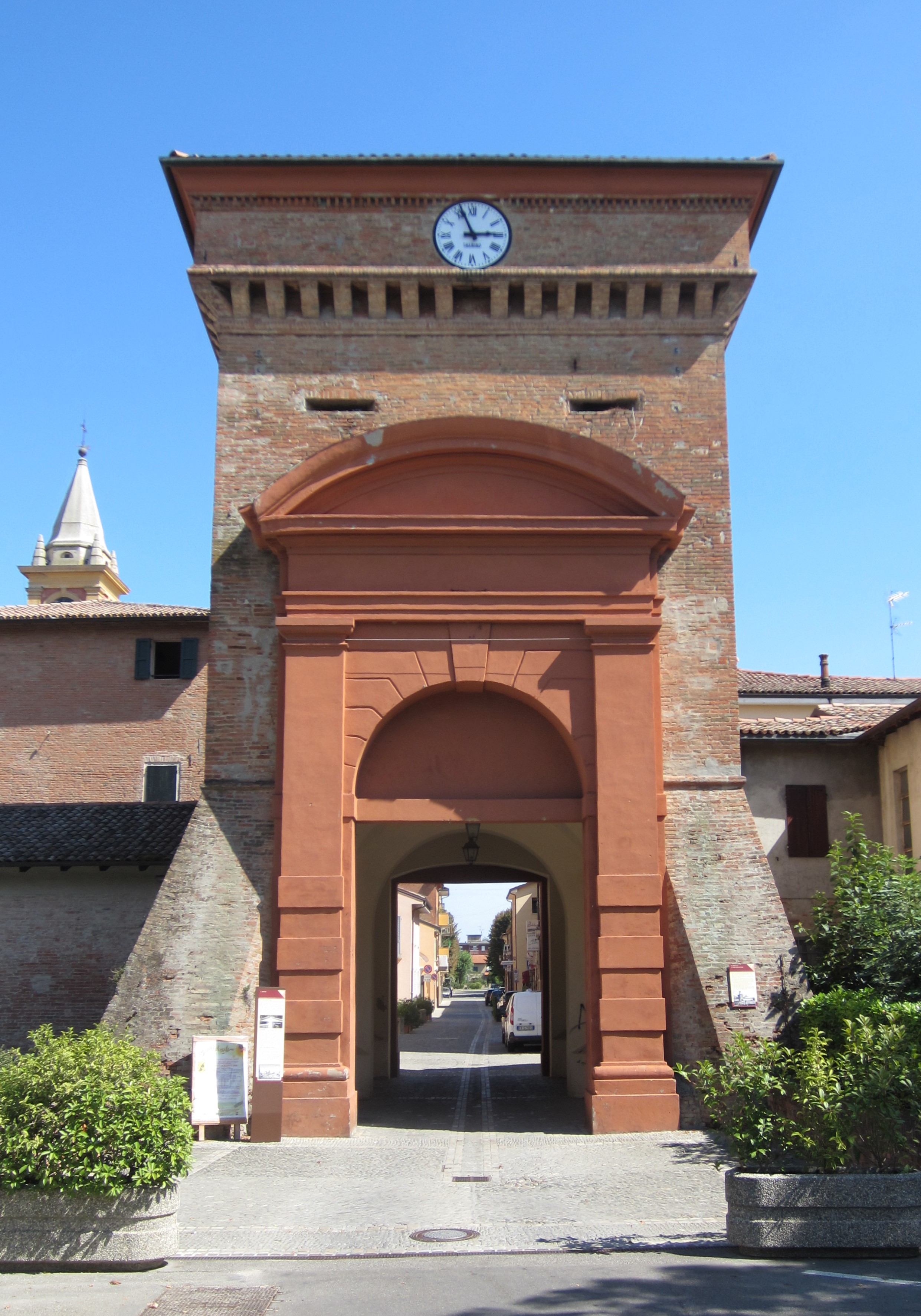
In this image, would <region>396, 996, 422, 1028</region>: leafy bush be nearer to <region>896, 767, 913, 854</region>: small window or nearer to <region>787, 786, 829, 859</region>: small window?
<region>787, 786, 829, 859</region>: small window

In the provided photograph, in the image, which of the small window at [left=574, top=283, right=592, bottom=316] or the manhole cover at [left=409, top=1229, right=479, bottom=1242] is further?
the small window at [left=574, top=283, right=592, bottom=316]

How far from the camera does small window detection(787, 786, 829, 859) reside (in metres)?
18.5

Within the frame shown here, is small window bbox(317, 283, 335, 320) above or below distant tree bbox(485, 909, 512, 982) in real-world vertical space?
above

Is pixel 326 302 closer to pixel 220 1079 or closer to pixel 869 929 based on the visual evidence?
pixel 220 1079

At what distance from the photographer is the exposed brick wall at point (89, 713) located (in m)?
26.7

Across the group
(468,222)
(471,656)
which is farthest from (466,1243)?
(468,222)

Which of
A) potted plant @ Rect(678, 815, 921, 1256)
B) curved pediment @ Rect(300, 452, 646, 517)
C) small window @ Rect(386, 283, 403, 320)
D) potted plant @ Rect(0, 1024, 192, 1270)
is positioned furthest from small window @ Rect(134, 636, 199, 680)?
potted plant @ Rect(678, 815, 921, 1256)

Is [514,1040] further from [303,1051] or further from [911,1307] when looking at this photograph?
[911,1307]

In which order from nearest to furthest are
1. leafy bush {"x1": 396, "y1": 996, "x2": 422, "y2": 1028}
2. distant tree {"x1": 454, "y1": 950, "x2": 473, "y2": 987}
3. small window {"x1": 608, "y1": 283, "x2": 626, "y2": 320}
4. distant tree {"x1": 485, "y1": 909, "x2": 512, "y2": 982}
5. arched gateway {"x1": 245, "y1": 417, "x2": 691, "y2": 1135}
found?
1. arched gateway {"x1": 245, "y1": 417, "x2": 691, "y2": 1135}
2. small window {"x1": 608, "y1": 283, "x2": 626, "y2": 320}
3. leafy bush {"x1": 396, "y1": 996, "x2": 422, "y2": 1028}
4. distant tree {"x1": 485, "y1": 909, "x2": 512, "y2": 982}
5. distant tree {"x1": 454, "y1": 950, "x2": 473, "y2": 987}

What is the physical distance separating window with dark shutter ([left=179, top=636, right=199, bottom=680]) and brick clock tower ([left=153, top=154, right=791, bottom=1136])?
1238 cm

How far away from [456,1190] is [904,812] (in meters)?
10.7

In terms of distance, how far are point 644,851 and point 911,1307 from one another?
7.17m

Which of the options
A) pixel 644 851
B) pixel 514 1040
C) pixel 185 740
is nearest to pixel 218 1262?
pixel 644 851

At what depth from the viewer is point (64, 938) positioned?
1864 centimetres
